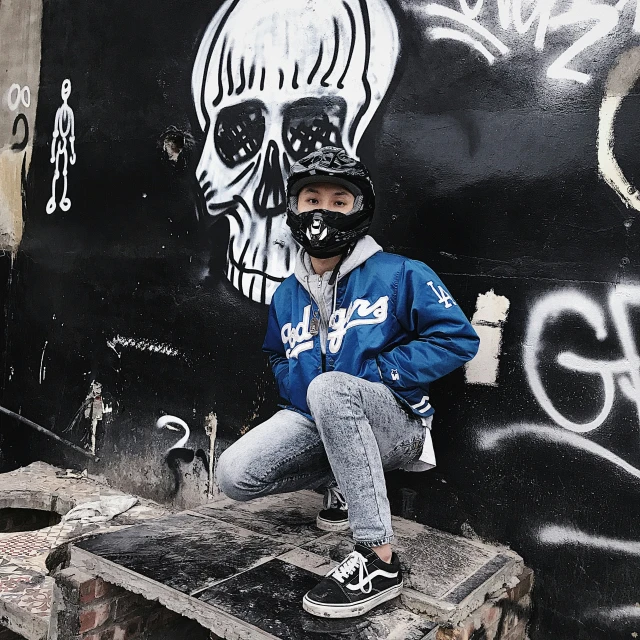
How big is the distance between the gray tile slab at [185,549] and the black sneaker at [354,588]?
0.46 meters

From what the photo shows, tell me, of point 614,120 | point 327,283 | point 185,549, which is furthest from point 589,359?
point 185,549

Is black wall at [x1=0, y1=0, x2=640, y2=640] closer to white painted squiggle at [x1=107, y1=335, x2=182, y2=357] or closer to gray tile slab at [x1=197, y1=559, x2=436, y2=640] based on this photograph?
white painted squiggle at [x1=107, y1=335, x2=182, y2=357]

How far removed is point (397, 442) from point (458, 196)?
1.25 m

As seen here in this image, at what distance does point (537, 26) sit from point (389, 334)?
156cm

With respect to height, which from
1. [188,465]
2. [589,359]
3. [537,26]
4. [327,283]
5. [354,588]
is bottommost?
[188,465]

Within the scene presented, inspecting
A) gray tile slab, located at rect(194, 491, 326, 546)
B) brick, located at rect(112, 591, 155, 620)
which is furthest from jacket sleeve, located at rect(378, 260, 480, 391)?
brick, located at rect(112, 591, 155, 620)

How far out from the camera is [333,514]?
3.12m

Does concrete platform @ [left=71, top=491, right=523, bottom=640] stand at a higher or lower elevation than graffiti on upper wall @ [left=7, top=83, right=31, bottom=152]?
lower

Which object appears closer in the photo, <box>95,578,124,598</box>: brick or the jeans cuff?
the jeans cuff

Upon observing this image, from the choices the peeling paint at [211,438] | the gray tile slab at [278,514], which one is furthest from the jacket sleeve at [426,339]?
the peeling paint at [211,438]

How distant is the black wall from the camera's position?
2799 millimetres

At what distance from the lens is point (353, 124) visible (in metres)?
3.57

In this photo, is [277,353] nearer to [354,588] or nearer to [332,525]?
[332,525]

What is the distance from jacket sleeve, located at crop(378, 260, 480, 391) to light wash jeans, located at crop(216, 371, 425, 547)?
107 millimetres
